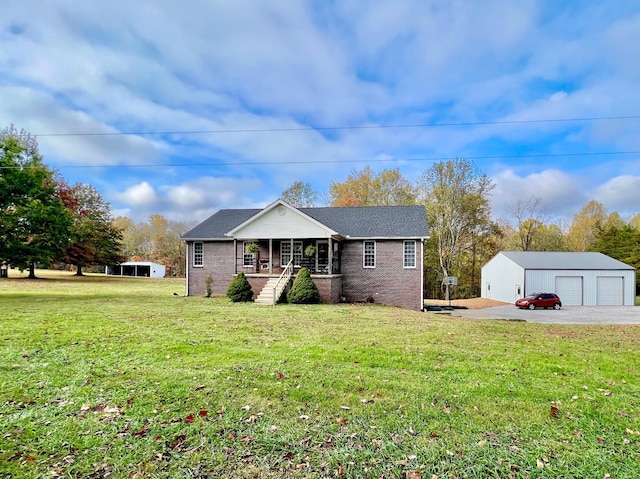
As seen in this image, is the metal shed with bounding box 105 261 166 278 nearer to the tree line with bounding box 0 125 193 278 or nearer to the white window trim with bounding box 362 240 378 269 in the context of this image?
the tree line with bounding box 0 125 193 278

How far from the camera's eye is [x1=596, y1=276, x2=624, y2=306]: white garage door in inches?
1029

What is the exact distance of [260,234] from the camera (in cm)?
1950

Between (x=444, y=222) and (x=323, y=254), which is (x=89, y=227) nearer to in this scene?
(x=323, y=254)

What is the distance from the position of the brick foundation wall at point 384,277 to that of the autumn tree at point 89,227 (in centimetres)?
3281

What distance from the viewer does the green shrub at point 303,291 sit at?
17234 mm

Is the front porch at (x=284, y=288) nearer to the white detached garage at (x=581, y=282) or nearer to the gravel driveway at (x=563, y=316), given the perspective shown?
the gravel driveway at (x=563, y=316)

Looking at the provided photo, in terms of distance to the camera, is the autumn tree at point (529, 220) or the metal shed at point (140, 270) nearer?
the autumn tree at point (529, 220)

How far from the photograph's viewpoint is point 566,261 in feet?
89.5

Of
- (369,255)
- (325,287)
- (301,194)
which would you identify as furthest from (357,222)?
(301,194)

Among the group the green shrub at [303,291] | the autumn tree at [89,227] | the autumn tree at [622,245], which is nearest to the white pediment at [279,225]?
the green shrub at [303,291]

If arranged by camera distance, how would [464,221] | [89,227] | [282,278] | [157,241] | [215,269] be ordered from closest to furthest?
[282,278], [215,269], [464,221], [89,227], [157,241]

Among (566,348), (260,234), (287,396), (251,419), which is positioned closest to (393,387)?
(287,396)

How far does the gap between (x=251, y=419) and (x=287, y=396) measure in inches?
29.7

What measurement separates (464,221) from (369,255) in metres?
17.9
